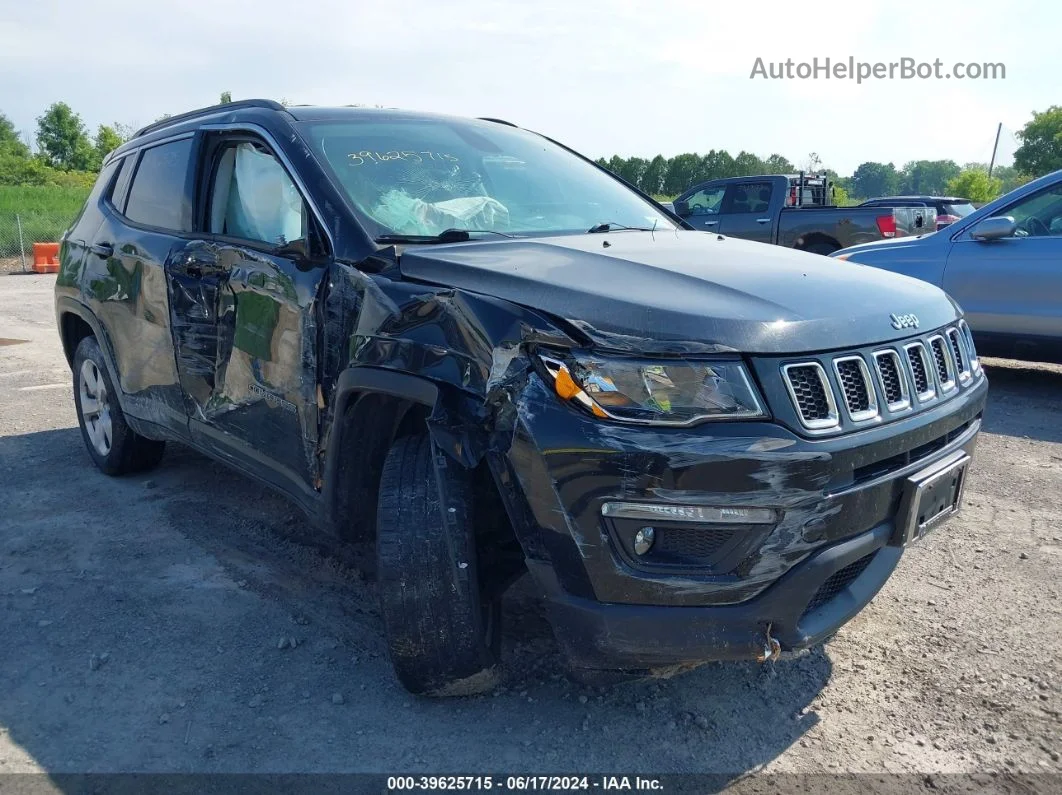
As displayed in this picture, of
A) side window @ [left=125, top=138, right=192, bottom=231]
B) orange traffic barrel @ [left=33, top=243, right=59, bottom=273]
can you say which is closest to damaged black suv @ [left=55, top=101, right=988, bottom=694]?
side window @ [left=125, top=138, right=192, bottom=231]

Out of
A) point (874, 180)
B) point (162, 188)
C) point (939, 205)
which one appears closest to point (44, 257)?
point (939, 205)

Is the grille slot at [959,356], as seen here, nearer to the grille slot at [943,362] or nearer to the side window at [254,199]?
the grille slot at [943,362]

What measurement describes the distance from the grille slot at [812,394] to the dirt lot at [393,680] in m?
0.96

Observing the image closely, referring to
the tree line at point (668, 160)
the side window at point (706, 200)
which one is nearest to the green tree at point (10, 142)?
the tree line at point (668, 160)

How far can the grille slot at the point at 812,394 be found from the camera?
2.20 m

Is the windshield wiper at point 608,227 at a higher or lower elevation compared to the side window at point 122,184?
lower

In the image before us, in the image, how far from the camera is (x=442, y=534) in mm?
2514

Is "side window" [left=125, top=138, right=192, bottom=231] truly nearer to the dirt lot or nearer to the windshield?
the windshield

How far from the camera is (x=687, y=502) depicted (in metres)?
2.12

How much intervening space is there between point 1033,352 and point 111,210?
20.0 ft

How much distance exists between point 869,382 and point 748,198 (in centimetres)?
1245

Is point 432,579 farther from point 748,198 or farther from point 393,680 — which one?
point 748,198

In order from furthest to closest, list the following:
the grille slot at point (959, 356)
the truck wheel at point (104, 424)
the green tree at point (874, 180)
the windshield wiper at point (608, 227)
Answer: the green tree at point (874, 180)
the truck wheel at point (104, 424)
the windshield wiper at point (608, 227)
the grille slot at point (959, 356)

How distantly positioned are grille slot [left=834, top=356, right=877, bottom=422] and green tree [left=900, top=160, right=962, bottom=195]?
10744cm
